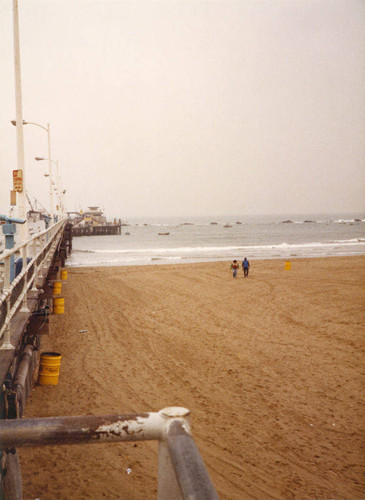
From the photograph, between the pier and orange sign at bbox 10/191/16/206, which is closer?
orange sign at bbox 10/191/16/206

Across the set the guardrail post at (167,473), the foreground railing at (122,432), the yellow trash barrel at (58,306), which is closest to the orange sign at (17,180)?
the yellow trash barrel at (58,306)

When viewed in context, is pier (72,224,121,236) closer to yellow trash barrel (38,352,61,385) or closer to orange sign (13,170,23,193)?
orange sign (13,170,23,193)

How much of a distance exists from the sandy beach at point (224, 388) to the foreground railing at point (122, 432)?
173 inches

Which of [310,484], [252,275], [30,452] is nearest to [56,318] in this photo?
[30,452]

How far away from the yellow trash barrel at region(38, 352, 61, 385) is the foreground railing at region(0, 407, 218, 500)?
7261 mm

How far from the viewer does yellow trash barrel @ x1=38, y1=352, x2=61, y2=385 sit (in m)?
8.52

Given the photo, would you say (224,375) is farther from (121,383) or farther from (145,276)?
(145,276)

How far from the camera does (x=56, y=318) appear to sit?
14.7 metres

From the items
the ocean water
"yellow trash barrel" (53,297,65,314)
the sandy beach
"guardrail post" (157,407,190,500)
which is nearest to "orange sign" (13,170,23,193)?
the sandy beach

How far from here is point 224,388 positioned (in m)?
8.78

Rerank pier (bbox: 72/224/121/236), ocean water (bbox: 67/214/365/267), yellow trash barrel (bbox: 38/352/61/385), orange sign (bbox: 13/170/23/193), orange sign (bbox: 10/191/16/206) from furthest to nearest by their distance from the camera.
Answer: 1. pier (bbox: 72/224/121/236)
2. ocean water (bbox: 67/214/365/267)
3. orange sign (bbox: 13/170/23/193)
4. orange sign (bbox: 10/191/16/206)
5. yellow trash barrel (bbox: 38/352/61/385)

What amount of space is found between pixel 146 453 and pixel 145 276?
19886 mm

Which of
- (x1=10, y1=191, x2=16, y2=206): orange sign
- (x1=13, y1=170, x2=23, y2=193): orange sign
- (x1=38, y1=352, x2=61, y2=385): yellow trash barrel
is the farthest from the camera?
(x1=13, y1=170, x2=23, y2=193): orange sign

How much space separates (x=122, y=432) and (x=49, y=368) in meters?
7.57
